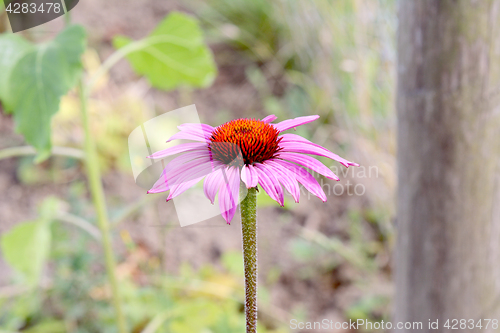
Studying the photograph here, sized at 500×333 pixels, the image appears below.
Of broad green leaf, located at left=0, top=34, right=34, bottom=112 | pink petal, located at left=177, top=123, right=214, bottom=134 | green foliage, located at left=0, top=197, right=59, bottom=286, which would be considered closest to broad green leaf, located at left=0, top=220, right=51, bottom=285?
green foliage, located at left=0, top=197, right=59, bottom=286

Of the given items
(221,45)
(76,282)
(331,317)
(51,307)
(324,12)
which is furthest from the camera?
(221,45)

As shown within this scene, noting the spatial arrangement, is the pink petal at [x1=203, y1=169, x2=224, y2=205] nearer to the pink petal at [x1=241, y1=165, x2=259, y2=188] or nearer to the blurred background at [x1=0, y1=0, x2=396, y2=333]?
the pink petal at [x1=241, y1=165, x2=259, y2=188]

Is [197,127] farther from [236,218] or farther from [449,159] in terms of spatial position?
[236,218]

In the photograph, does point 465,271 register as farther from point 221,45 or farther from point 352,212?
point 221,45

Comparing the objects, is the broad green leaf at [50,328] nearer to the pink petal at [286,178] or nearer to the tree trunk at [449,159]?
the tree trunk at [449,159]

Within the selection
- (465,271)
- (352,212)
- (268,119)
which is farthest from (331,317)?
(268,119)

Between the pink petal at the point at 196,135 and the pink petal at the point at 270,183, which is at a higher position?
the pink petal at the point at 196,135

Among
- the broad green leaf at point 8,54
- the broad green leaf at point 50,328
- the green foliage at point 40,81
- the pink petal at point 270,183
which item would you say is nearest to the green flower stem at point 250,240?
the pink petal at point 270,183

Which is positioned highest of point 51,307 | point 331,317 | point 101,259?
point 101,259
